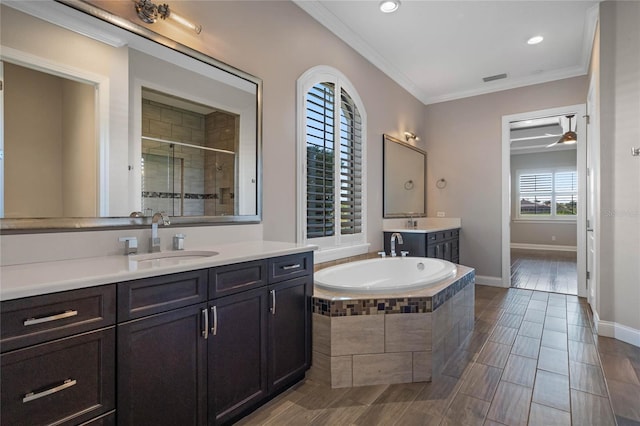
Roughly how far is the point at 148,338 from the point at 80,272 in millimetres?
345

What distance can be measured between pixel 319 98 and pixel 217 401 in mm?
2493

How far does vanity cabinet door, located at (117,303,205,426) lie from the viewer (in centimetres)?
122

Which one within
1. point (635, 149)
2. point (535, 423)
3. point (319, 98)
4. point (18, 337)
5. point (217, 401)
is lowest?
point (535, 423)

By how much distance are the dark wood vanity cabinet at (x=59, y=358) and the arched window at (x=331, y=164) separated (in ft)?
5.78

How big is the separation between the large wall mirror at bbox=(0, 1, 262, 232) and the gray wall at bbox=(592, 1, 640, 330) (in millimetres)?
2988

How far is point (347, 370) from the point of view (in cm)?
205

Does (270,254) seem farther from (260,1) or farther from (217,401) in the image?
(260,1)

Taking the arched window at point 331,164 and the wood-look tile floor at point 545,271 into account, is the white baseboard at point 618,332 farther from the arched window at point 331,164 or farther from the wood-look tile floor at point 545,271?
the arched window at point 331,164

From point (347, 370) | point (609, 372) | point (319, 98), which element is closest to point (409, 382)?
point (347, 370)

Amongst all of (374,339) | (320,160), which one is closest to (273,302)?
(374,339)

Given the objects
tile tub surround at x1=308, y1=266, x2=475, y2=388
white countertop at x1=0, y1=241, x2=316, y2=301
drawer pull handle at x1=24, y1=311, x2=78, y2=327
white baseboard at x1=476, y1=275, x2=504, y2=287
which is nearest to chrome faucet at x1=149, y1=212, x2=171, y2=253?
white countertop at x1=0, y1=241, x2=316, y2=301

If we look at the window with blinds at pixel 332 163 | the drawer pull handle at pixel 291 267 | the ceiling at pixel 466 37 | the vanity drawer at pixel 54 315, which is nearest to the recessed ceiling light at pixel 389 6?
the ceiling at pixel 466 37

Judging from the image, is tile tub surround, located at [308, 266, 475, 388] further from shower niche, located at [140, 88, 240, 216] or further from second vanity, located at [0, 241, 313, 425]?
shower niche, located at [140, 88, 240, 216]

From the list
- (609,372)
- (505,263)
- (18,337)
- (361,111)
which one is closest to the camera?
(18,337)
